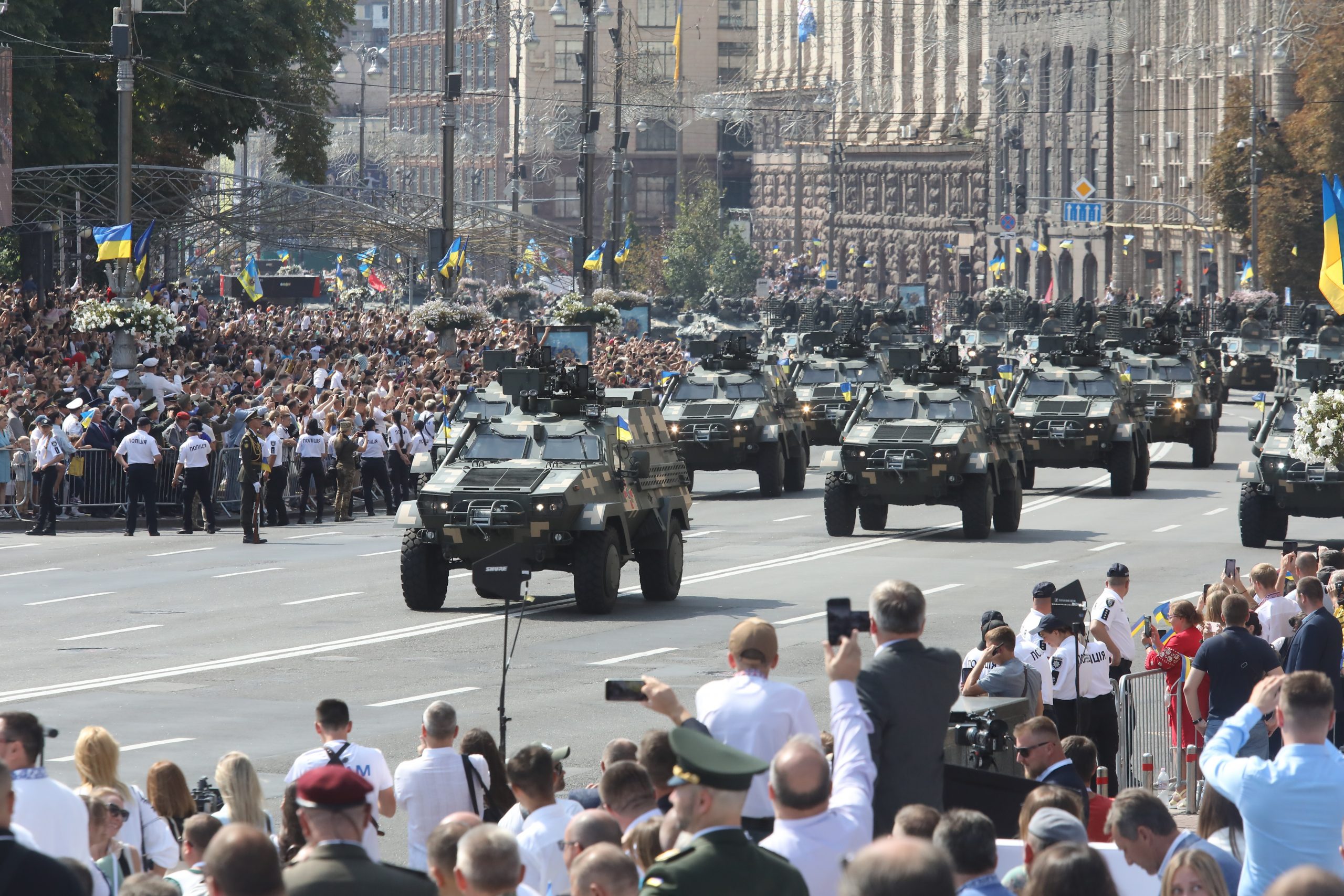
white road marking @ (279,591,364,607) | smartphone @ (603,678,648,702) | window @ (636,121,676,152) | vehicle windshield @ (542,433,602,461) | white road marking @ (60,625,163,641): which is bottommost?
white road marking @ (60,625,163,641)

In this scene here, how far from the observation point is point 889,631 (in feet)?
25.6

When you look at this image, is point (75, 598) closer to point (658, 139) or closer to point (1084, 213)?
point (1084, 213)

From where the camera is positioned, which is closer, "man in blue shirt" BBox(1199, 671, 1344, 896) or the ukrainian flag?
"man in blue shirt" BBox(1199, 671, 1344, 896)

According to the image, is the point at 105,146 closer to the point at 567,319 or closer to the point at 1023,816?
the point at 567,319

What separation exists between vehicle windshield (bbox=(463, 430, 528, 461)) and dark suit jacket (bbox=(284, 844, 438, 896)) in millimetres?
15621

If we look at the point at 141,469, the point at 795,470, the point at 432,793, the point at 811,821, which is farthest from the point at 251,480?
the point at 811,821

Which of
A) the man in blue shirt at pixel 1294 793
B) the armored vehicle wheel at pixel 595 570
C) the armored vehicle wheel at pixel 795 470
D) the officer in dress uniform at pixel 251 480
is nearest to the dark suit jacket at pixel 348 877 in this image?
the man in blue shirt at pixel 1294 793

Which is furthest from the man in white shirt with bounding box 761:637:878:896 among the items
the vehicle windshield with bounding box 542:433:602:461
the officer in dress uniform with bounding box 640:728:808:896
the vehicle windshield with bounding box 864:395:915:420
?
the vehicle windshield with bounding box 864:395:915:420

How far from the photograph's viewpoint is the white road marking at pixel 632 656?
18.0m

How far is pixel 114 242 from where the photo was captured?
33.8m

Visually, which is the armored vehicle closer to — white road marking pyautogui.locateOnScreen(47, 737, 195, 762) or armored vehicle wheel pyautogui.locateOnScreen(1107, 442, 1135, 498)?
armored vehicle wheel pyautogui.locateOnScreen(1107, 442, 1135, 498)

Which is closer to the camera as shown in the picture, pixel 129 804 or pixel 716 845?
pixel 716 845

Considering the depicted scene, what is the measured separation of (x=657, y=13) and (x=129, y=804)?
12090 centimetres

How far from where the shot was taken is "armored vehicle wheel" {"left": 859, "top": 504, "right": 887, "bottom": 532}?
2920cm
